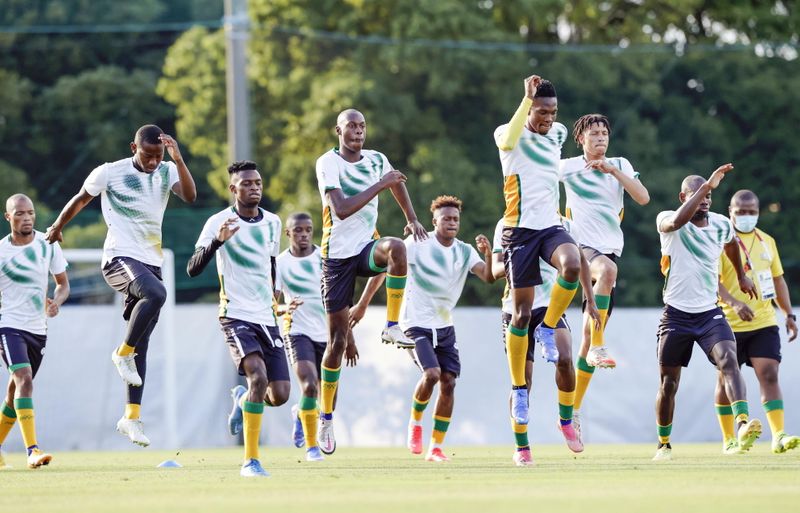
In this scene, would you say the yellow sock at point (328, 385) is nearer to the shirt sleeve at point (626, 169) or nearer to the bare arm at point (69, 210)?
the bare arm at point (69, 210)

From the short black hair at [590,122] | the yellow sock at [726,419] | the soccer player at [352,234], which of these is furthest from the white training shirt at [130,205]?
the yellow sock at [726,419]

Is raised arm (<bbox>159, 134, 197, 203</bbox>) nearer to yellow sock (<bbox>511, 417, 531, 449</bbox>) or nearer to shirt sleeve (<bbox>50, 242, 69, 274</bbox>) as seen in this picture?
shirt sleeve (<bbox>50, 242, 69, 274</bbox>)

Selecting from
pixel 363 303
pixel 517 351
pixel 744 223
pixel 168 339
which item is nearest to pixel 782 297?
pixel 744 223

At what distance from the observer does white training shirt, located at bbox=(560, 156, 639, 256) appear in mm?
14156

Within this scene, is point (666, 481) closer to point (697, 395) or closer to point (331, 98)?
point (697, 395)

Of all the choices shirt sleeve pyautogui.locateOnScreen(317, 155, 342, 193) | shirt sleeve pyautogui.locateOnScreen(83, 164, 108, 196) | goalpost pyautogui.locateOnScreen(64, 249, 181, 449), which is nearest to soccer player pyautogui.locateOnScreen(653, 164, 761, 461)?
shirt sleeve pyautogui.locateOnScreen(317, 155, 342, 193)

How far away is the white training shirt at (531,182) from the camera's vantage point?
12.4 meters

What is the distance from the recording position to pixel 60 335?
76.4 ft

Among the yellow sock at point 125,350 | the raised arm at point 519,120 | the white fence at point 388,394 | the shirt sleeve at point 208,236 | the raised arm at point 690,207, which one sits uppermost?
the raised arm at point 519,120

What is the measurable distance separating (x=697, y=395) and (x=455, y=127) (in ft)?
37.5

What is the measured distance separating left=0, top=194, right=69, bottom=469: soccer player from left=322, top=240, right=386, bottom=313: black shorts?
2.84m

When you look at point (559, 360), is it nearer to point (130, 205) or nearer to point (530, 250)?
point (530, 250)

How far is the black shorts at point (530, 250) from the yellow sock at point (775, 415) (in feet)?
10.9

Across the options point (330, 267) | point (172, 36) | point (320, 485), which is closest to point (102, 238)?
point (172, 36)
